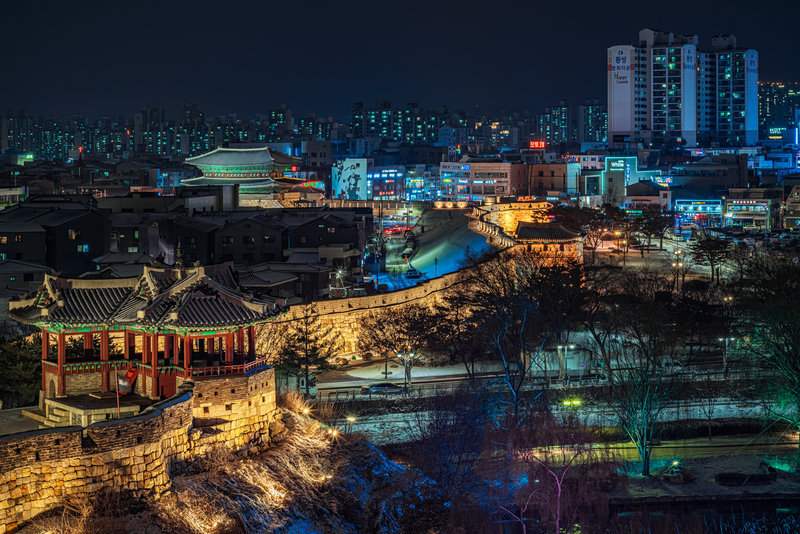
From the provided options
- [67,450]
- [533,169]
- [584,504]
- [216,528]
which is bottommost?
[584,504]

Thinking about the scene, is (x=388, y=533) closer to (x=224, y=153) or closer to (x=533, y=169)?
(x=224, y=153)

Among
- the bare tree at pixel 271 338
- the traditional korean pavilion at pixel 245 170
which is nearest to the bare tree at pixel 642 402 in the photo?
the bare tree at pixel 271 338

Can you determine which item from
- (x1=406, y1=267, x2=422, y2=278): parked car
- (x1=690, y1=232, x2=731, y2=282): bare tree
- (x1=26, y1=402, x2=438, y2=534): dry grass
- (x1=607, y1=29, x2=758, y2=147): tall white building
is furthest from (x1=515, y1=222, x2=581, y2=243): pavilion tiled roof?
(x1=607, y1=29, x2=758, y2=147): tall white building

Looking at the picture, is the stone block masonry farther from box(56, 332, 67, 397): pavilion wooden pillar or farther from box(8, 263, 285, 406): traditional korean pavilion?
box(56, 332, 67, 397): pavilion wooden pillar

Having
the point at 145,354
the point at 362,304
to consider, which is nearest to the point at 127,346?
the point at 145,354

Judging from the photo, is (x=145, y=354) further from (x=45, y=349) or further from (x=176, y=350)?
(x=45, y=349)

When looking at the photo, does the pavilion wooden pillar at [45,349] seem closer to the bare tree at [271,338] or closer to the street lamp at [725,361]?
the bare tree at [271,338]

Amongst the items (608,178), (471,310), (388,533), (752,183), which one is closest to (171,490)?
(388,533)
